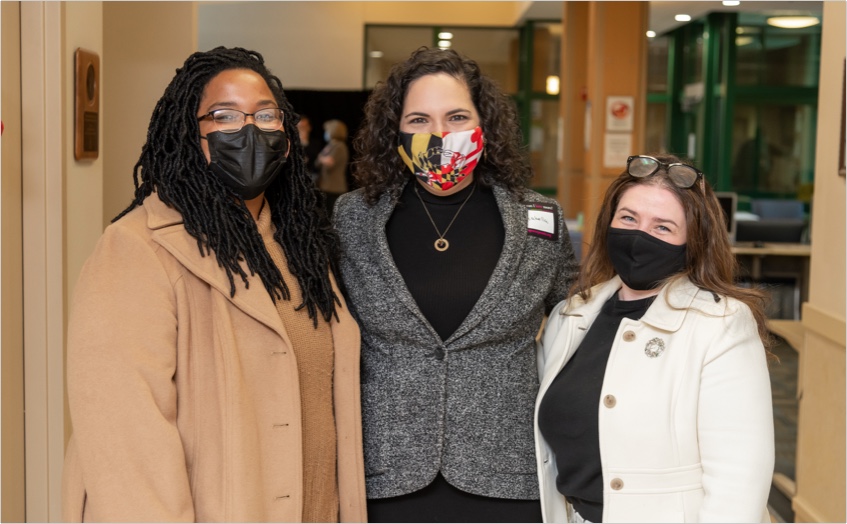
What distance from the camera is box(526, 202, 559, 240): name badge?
214 cm

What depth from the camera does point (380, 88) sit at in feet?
7.35

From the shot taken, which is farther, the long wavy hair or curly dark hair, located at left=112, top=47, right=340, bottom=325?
the long wavy hair

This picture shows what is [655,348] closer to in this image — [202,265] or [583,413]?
[583,413]

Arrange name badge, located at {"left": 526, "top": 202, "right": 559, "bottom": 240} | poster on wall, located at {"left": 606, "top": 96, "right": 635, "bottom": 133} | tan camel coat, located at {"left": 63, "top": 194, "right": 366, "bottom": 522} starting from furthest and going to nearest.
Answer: poster on wall, located at {"left": 606, "top": 96, "right": 635, "bottom": 133}
name badge, located at {"left": 526, "top": 202, "right": 559, "bottom": 240}
tan camel coat, located at {"left": 63, "top": 194, "right": 366, "bottom": 522}

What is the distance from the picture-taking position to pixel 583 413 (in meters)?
1.87

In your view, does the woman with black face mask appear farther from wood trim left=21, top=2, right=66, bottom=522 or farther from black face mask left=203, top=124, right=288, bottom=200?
wood trim left=21, top=2, right=66, bottom=522

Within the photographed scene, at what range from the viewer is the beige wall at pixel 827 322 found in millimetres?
3027

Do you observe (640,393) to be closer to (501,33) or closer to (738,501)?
(738,501)

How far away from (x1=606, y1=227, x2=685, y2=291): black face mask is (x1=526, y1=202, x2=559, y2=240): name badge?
0.87 ft

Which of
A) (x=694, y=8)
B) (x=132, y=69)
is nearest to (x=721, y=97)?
(x=694, y=8)

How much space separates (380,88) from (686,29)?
10338 millimetres

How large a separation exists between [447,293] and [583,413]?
0.42 m

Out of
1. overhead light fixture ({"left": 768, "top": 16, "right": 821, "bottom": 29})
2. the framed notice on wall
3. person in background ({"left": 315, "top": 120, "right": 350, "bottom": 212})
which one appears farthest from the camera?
overhead light fixture ({"left": 768, "top": 16, "right": 821, "bottom": 29})

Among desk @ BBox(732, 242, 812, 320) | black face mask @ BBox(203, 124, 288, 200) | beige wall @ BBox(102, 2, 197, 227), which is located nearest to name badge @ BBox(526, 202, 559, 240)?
black face mask @ BBox(203, 124, 288, 200)
